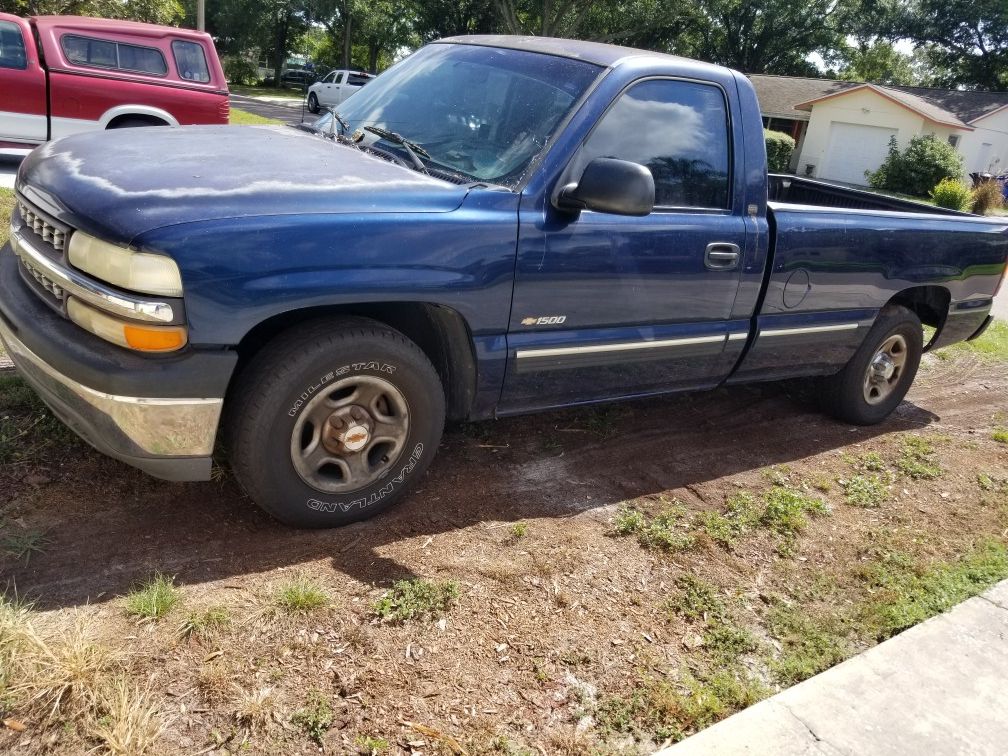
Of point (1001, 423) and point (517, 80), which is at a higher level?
point (517, 80)

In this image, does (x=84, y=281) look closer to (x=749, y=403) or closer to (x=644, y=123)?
(x=644, y=123)

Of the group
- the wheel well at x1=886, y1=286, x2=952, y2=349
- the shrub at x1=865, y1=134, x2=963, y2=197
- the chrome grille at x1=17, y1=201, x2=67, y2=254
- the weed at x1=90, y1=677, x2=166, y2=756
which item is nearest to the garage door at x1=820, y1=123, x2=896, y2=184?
the shrub at x1=865, y1=134, x2=963, y2=197

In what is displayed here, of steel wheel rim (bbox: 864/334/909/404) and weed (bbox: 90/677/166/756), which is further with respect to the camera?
steel wheel rim (bbox: 864/334/909/404)

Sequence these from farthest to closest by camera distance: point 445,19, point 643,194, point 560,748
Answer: point 445,19, point 643,194, point 560,748

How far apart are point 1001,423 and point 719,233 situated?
11.0 ft

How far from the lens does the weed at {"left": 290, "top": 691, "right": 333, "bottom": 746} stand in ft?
7.88

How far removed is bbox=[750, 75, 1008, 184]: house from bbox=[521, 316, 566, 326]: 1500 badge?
33.0 m

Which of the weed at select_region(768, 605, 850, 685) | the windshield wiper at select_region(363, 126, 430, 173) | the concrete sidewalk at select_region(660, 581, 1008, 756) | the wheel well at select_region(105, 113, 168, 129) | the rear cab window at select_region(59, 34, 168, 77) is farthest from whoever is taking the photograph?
the wheel well at select_region(105, 113, 168, 129)

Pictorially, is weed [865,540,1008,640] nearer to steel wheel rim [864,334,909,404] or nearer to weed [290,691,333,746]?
steel wheel rim [864,334,909,404]

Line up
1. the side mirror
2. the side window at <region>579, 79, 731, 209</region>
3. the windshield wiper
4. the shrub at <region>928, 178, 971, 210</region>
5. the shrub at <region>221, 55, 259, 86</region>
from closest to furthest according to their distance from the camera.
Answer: the side mirror → the windshield wiper → the side window at <region>579, 79, 731, 209</region> → the shrub at <region>928, 178, 971, 210</region> → the shrub at <region>221, 55, 259, 86</region>

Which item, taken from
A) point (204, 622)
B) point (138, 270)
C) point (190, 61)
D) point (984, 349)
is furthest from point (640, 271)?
point (190, 61)

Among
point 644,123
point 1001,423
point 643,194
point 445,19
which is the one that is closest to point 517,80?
point 644,123

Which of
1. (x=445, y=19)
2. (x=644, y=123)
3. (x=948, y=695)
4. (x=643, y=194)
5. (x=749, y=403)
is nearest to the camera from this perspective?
(x=948, y=695)

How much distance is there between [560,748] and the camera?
253 centimetres
